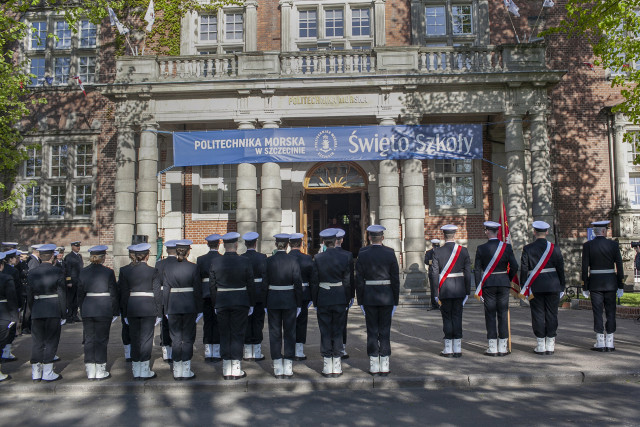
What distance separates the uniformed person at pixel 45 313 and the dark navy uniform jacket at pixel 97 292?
0.45 metres

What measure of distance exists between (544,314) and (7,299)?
28.7 ft

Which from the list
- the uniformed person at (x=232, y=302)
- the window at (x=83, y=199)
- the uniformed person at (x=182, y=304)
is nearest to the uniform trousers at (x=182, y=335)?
the uniformed person at (x=182, y=304)

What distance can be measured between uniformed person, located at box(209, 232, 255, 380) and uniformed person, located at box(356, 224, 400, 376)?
1719 mm

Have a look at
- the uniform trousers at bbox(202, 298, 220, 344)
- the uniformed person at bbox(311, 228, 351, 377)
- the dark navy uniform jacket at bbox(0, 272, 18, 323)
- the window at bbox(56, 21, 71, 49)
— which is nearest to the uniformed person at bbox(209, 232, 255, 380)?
the uniformed person at bbox(311, 228, 351, 377)

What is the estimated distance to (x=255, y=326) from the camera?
8711mm

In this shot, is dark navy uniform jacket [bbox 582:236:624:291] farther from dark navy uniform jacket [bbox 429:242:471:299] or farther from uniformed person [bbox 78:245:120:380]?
uniformed person [bbox 78:245:120:380]

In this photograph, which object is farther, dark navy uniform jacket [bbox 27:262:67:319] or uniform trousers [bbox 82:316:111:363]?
dark navy uniform jacket [bbox 27:262:67:319]

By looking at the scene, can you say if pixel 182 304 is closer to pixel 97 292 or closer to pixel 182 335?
pixel 182 335

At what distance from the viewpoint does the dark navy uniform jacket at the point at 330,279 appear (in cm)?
769

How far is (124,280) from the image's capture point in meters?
7.70

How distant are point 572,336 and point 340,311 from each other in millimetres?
5412

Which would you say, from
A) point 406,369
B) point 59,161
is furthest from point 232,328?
point 59,161

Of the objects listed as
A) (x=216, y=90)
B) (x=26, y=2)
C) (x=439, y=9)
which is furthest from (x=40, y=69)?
(x=439, y=9)

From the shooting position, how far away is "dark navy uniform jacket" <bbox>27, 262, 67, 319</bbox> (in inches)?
304
